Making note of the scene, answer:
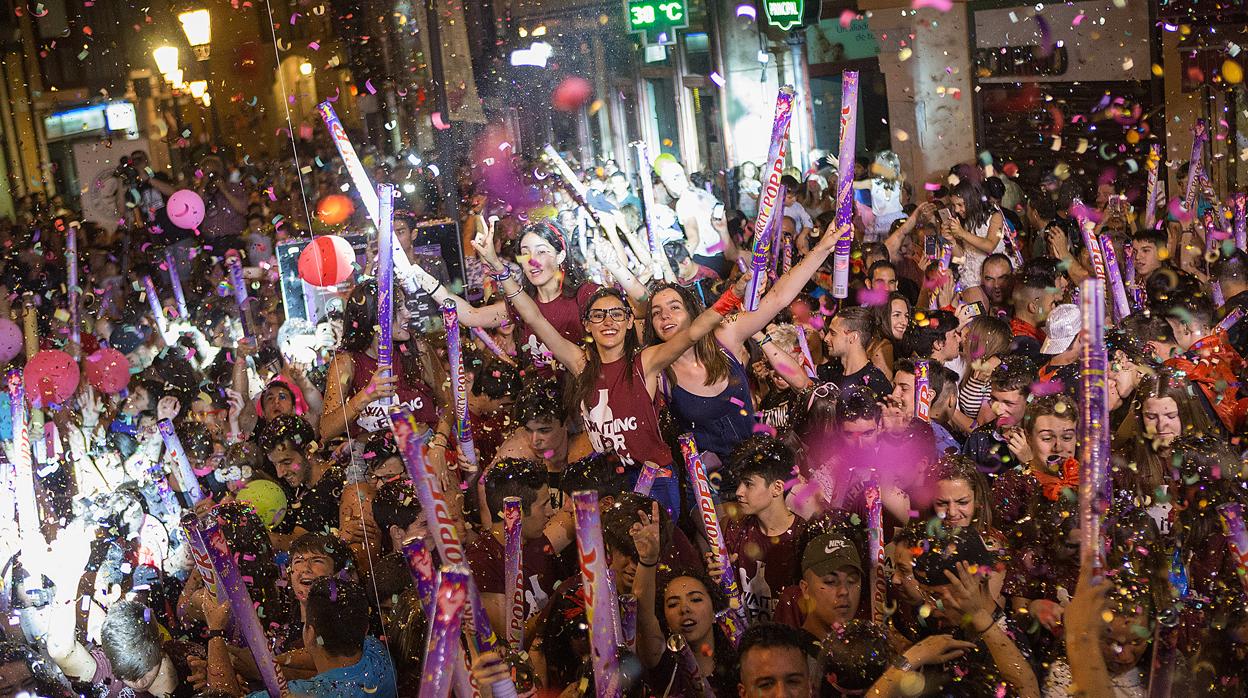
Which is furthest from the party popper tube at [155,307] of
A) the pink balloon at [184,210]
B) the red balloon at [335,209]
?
the red balloon at [335,209]

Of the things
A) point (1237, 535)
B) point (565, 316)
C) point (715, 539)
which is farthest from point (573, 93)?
point (1237, 535)

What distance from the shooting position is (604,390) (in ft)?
13.3

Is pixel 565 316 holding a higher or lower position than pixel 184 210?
lower

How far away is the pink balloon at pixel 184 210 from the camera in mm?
8422

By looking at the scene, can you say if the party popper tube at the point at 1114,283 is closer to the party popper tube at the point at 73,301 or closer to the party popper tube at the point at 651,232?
the party popper tube at the point at 651,232

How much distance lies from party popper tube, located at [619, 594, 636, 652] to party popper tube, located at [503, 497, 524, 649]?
265 millimetres

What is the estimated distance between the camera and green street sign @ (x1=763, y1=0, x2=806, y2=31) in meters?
11.2

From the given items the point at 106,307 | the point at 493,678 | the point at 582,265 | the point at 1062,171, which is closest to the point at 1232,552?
the point at 493,678

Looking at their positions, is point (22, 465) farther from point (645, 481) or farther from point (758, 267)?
point (758, 267)

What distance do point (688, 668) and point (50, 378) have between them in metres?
4.05

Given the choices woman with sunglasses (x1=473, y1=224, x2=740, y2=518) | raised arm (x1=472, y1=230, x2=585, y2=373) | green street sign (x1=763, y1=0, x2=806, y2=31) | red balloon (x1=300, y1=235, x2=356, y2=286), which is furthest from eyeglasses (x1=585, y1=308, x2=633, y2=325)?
green street sign (x1=763, y1=0, x2=806, y2=31)

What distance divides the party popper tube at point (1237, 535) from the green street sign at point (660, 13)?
8298 mm

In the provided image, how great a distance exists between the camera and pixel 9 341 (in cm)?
644

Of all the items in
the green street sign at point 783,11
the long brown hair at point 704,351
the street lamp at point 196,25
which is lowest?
the long brown hair at point 704,351
